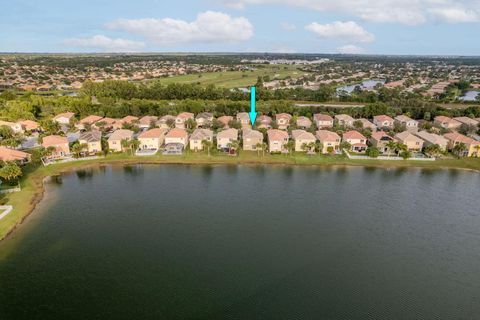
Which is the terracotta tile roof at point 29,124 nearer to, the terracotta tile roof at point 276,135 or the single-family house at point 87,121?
the single-family house at point 87,121

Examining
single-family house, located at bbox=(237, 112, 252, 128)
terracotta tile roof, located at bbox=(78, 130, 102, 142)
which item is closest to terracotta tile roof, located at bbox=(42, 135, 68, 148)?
terracotta tile roof, located at bbox=(78, 130, 102, 142)

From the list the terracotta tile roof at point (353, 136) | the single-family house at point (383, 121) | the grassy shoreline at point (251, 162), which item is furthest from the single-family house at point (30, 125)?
the single-family house at point (383, 121)

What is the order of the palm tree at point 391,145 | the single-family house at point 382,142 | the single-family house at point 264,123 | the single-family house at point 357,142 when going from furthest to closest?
the single-family house at point 264,123 < the single-family house at point 357,142 < the single-family house at point 382,142 < the palm tree at point 391,145

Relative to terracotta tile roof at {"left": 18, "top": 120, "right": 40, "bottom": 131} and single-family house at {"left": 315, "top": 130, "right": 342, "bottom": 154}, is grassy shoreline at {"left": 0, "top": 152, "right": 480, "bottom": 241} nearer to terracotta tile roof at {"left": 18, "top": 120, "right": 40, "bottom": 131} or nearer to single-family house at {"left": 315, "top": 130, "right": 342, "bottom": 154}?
single-family house at {"left": 315, "top": 130, "right": 342, "bottom": 154}

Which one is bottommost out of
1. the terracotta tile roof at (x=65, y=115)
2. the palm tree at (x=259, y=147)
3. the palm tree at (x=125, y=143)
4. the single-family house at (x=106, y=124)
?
the palm tree at (x=259, y=147)

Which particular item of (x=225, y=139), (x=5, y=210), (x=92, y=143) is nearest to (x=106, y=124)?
(x=92, y=143)

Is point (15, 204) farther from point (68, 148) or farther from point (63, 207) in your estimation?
point (68, 148)

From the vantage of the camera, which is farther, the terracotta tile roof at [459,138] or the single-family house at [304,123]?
the single-family house at [304,123]
